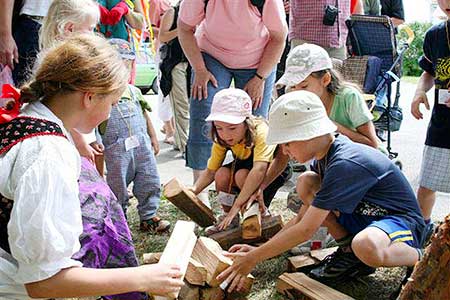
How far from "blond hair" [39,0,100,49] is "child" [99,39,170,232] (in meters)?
0.43

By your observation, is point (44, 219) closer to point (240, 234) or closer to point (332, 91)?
point (240, 234)

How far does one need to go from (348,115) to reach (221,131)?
0.68m

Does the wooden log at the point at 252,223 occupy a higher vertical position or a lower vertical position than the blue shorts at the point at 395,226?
lower

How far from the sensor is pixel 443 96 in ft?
10.3

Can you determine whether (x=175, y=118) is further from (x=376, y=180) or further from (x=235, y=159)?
(x=376, y=180)

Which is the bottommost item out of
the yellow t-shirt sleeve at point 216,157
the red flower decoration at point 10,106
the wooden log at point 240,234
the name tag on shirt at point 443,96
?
the wooden log at point 240,234

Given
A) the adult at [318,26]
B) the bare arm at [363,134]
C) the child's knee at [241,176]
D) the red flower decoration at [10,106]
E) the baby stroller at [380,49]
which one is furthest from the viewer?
the baby stroller at [380,49]

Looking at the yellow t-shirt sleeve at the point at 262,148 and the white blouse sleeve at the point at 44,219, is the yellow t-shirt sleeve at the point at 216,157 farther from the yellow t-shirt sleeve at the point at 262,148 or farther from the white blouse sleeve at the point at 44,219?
the white blouse sleeve at the point at 44,219

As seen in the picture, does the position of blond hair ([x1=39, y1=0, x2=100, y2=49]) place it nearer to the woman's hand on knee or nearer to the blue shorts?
the woman's hand on knee

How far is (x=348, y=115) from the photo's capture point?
3.06m

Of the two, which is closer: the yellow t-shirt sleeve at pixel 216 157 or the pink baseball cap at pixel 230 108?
the pink baseball cap at pixel 230 108

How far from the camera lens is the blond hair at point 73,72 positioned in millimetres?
1715

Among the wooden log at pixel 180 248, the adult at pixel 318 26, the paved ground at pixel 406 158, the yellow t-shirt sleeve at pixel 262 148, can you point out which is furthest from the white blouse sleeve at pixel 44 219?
the adult at pixel 318 26

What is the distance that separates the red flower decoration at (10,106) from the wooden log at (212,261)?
1135 millimetres
